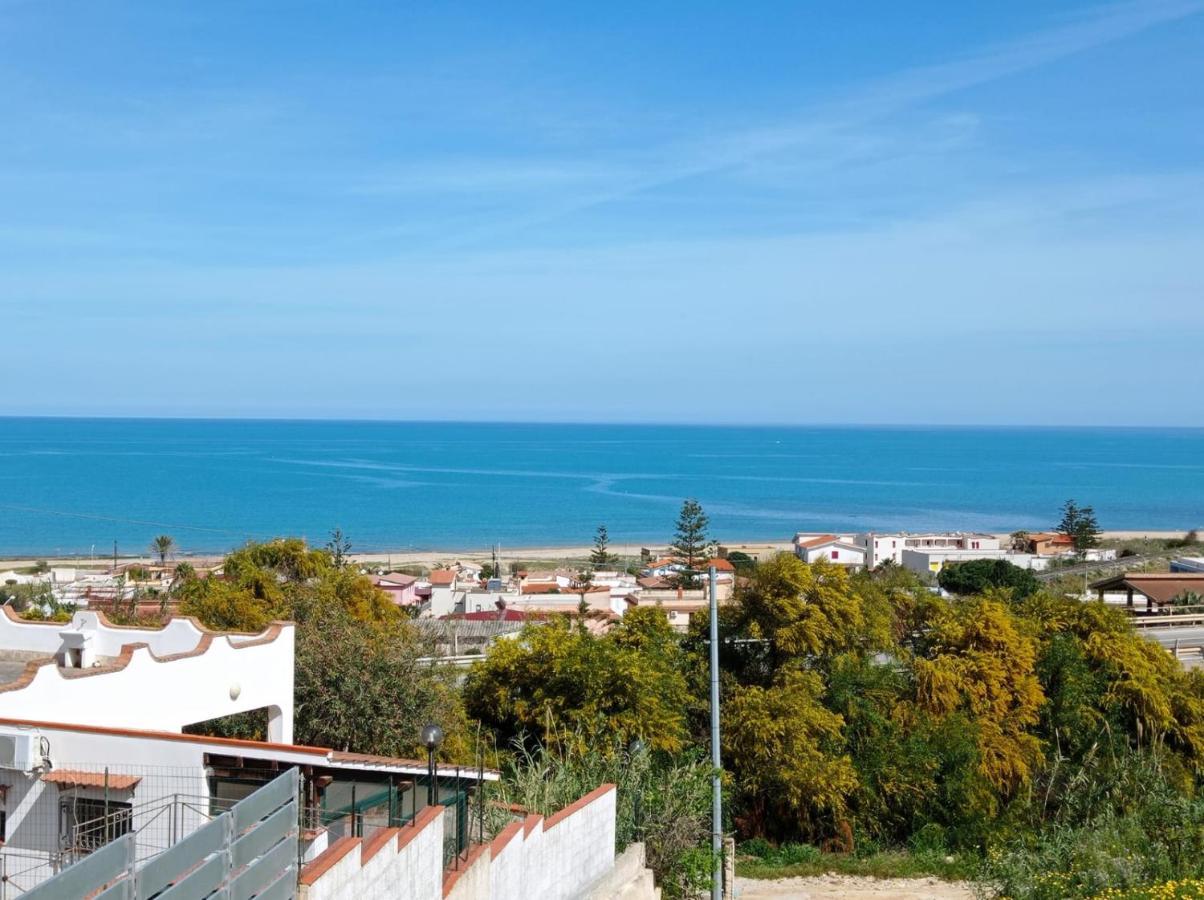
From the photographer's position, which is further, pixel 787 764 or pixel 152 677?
pixel 787 764

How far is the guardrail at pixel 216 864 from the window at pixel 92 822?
3123mm

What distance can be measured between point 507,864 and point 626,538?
329ft

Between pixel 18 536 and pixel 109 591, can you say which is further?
pixel 18 536

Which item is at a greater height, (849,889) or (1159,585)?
(1159,585)

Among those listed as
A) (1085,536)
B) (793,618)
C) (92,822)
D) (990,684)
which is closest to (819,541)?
(1085,536)

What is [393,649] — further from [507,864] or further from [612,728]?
[507,864]

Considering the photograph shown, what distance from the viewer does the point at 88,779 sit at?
31.6 feet

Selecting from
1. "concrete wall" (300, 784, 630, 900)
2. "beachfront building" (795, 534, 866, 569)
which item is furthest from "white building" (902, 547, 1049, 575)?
"concrete wall" (300, 784, 630, 900)

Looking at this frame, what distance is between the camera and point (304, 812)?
30.6 ft

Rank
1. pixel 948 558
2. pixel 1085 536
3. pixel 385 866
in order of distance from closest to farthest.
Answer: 1. pixel 385 866
2. pixel 948 558
3. pixel 1085 536

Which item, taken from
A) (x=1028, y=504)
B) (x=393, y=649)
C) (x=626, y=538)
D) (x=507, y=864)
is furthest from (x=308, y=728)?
(x=1028, y=504)

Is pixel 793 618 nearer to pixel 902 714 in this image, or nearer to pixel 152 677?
pixel 902 714

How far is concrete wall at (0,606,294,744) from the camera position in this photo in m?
11.2

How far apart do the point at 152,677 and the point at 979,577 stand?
46199 millimetres
